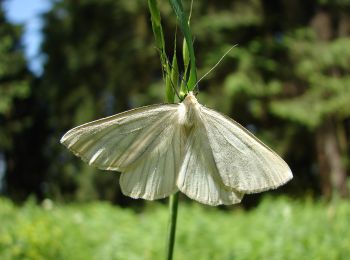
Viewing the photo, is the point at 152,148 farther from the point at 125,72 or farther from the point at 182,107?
the point at 125,72

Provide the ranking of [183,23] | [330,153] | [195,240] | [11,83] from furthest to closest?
[11,83], [330,153], [195,240], [183,23]

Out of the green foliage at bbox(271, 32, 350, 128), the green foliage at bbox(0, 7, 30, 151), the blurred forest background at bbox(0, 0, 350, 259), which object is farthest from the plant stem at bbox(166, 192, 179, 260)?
the green foliage at bbox(0, 7, 30, 151)

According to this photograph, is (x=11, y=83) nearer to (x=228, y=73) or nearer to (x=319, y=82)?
(x=228, y=73)

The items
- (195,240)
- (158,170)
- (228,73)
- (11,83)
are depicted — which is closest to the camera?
(158,170)

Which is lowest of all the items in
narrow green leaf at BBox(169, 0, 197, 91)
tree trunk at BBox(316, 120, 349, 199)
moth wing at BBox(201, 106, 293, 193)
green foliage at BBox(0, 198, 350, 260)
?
tree trunk at BBox(316, 120, 349, 199)

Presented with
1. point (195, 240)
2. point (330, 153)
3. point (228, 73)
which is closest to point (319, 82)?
point (330, 153)

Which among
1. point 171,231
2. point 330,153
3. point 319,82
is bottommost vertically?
point 330,153

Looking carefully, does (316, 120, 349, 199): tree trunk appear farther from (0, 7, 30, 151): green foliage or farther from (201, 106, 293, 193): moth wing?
(201, 106, 293, 193): moth wing

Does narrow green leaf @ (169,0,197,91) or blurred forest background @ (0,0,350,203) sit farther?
blurred forest background @ (0,0,350,203)
